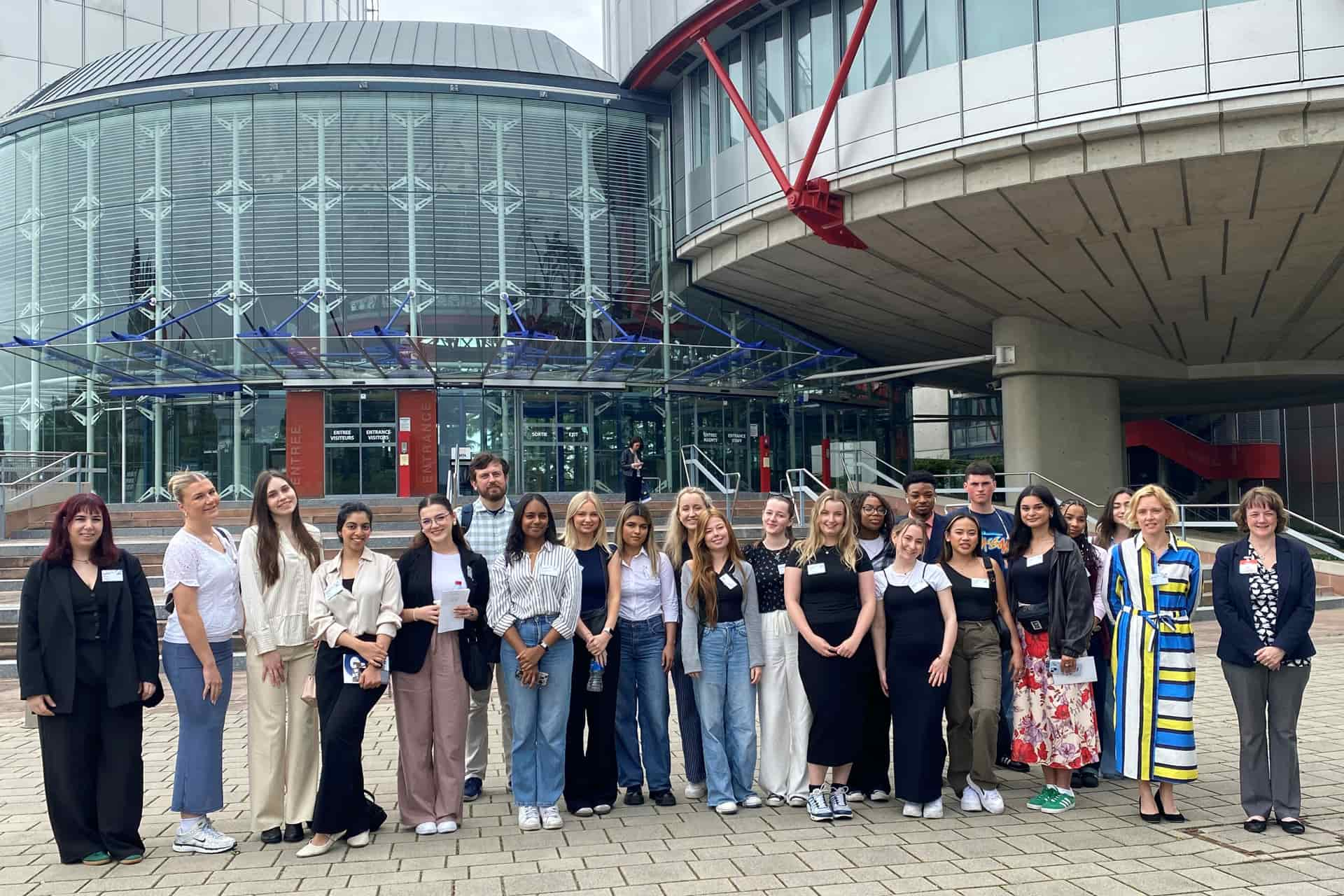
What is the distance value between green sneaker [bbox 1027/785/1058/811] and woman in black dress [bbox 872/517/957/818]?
536 mm

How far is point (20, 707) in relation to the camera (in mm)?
9000

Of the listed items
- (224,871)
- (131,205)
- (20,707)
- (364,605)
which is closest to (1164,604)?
(364,605)

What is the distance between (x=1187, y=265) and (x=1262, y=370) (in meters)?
10.1

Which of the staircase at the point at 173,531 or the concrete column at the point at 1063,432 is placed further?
the concrete column at the point at 1063,432

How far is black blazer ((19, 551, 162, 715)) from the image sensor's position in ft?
16.8

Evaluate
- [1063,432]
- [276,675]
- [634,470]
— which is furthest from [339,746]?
[1063,432]

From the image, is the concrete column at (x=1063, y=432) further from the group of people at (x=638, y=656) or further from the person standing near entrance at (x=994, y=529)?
the group of people at (x=638, y=656)

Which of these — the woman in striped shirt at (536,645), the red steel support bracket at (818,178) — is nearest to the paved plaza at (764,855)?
the woman in striped shirt at (536,645)

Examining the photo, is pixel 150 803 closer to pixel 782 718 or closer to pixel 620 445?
pixel 782 718

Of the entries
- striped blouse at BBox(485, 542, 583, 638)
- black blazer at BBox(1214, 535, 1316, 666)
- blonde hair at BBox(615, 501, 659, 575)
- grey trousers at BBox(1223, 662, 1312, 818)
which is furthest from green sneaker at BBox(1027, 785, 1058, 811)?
striped blouse at BBox(485, 542, 583, 638)

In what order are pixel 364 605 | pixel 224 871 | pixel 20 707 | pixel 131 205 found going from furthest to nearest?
1. pixel 131 205
2. pixel 20 707
3. pixel 364 605
4. pixel 224 871

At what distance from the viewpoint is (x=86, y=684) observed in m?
5.21

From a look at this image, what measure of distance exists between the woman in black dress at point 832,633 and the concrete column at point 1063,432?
633 inches

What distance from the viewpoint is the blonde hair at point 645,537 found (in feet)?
19.8
